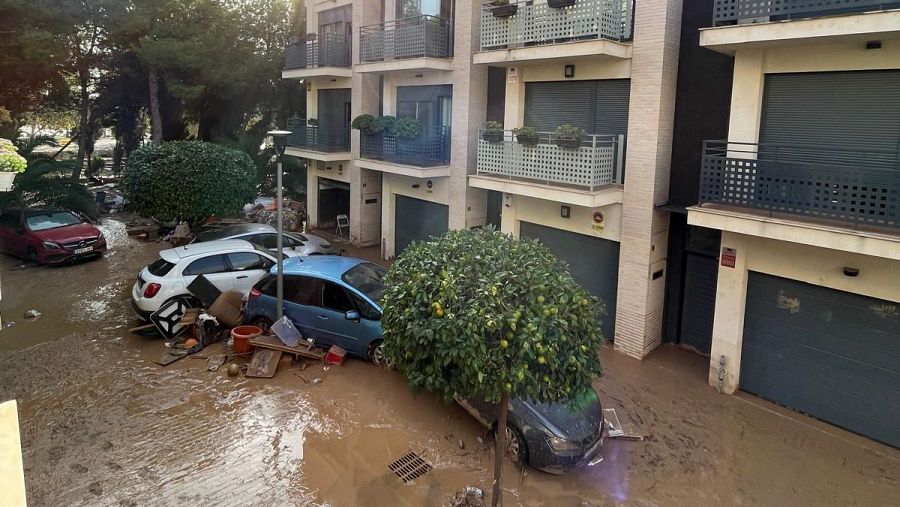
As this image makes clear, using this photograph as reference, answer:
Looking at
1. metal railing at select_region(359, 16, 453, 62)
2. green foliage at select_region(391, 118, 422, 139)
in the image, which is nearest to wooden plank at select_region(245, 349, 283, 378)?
green foliage at select_region(391, 118, 422, 139)

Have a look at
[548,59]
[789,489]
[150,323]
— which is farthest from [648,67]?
[150,323]

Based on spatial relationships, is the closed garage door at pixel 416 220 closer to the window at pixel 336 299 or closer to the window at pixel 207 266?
the window at pixel 207 266

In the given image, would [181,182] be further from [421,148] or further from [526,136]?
[526,136]

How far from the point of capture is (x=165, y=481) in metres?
7.36

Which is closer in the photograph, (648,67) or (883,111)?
(883,111)

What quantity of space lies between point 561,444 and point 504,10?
929cm

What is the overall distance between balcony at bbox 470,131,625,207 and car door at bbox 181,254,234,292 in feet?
19.5

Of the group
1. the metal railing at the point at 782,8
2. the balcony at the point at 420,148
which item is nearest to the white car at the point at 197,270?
the balcony at the point at 420,148

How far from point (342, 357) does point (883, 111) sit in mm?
9269

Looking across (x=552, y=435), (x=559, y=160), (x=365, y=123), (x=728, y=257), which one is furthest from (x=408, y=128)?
(x=552, y=435)

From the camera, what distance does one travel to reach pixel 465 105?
15.1m

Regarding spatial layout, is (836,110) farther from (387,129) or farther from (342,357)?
(387,129)

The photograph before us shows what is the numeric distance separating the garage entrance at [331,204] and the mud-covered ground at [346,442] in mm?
11645

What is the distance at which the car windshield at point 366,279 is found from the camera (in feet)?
35.2
